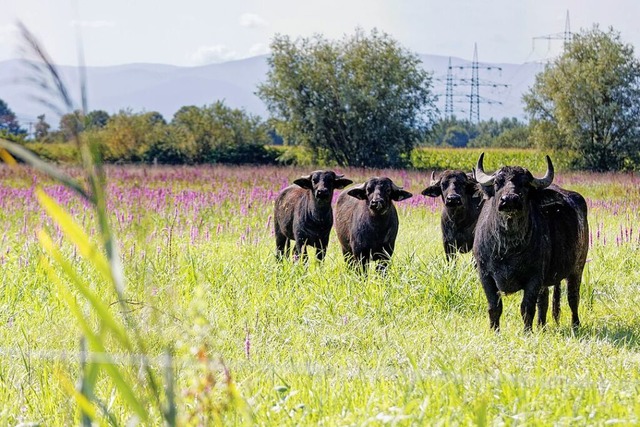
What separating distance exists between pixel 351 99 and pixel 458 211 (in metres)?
45.2

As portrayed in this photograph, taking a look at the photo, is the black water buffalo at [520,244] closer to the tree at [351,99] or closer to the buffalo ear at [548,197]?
the buffalo ear at [548,197]

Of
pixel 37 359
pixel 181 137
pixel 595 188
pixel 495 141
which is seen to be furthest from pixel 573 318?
pixel 495 141

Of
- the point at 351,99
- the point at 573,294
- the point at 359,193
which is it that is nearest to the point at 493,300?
the point at 573,294

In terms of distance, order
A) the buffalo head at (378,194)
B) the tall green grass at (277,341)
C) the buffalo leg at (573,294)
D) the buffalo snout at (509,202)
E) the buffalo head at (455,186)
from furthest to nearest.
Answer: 1. the buffalo head at (455,186)
2. the buffalo head at (378,194)
3. the buffalo leg at (573,294)
4. the buffalo snout at (509,202)
5. the tall green grass at (277,341)

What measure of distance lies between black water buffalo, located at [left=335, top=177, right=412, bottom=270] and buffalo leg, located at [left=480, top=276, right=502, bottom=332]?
211cm

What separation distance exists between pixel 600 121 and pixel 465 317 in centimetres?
5169

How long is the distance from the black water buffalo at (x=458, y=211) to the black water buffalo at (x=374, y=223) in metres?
0.72

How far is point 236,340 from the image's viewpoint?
6105 millimetres

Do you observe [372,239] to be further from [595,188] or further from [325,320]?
[595,188]

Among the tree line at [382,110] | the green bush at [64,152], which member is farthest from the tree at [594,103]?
the green bush at [64,152]

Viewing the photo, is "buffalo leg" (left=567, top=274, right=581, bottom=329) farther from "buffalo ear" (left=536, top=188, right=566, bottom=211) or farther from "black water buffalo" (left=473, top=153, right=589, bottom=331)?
"buffalo ear" (left=536, top=188, right=566, bottom=211)

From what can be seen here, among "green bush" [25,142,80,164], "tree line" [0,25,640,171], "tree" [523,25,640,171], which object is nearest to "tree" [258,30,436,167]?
"tree line" [0,25,640,171]

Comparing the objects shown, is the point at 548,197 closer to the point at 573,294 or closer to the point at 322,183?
the point at 573,294

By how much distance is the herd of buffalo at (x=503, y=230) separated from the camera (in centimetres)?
705
